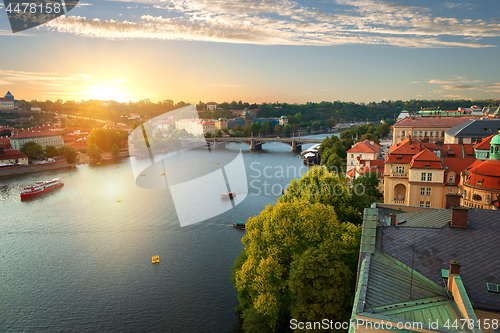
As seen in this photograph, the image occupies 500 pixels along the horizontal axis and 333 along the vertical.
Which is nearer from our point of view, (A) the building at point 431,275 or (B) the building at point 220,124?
(A) the building at point 431,275

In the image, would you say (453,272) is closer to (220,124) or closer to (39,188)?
(39,188)

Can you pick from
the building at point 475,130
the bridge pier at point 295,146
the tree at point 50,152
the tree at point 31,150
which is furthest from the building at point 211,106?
the building at point 475,130

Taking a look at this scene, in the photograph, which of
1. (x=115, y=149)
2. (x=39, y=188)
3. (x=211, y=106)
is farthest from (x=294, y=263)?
(x=211, y=106)

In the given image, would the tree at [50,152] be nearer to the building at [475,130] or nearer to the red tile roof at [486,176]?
the building at [475,130]

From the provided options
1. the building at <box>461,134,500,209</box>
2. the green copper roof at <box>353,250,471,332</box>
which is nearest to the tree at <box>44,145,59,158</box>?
the building at <box>461,134,500,209</box>

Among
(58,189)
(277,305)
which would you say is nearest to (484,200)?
(277,305)

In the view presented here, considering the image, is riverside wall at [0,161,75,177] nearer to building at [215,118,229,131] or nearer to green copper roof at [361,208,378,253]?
green copper roof at [361,208,378,253]
